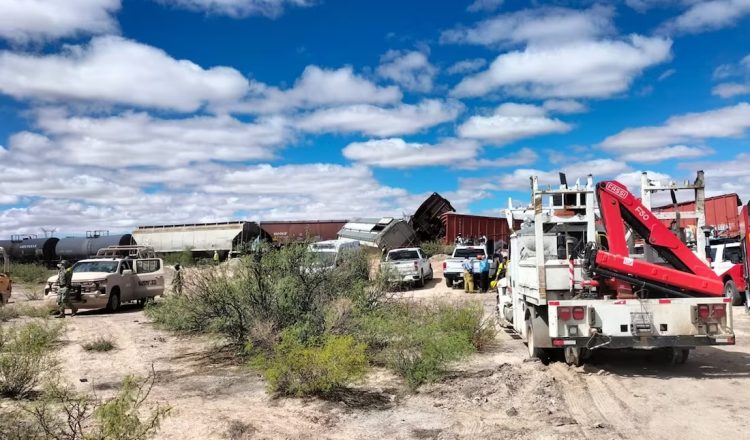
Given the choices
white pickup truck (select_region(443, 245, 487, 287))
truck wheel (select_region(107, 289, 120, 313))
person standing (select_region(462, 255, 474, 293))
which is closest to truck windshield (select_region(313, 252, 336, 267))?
truck wheel (select_region(107, 289, 120, 313))

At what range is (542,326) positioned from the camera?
929 centimetres

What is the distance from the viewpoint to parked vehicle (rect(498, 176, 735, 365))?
8469 millimetres

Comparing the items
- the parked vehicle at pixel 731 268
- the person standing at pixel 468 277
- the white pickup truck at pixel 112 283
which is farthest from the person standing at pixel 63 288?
Result: the parked vehicle at pixel 731 268

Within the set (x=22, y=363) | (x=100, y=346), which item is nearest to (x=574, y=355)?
(x=22, y=363)

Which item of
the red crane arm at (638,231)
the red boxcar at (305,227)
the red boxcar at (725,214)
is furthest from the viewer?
the red boxcar at (305,227)

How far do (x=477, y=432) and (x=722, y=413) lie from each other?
281 centimetres

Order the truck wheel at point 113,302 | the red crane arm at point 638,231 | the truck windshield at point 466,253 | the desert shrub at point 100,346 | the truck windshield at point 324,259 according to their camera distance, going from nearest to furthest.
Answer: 1. the red crane arm at point 638,231
2. the truck windshield at point 324,259
3. the desert shrub at point 100,346
4. the truck wheel at point 113,302
5. the truck windshield at point 466,253

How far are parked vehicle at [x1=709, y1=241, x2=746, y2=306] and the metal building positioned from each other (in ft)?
89.9

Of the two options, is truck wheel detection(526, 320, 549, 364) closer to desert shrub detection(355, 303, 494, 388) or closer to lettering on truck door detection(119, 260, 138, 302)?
desert shrub detection(355, 303, 494, 388)

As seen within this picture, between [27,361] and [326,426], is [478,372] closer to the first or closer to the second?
[326,426]

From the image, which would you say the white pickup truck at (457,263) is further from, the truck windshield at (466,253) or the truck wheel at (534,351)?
the truck wheel at (534,351)

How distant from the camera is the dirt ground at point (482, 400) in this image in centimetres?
632

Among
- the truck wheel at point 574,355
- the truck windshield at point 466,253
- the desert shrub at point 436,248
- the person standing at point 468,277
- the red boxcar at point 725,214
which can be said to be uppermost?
the red boxcar at point 725,214

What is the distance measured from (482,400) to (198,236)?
39394 millimetres
